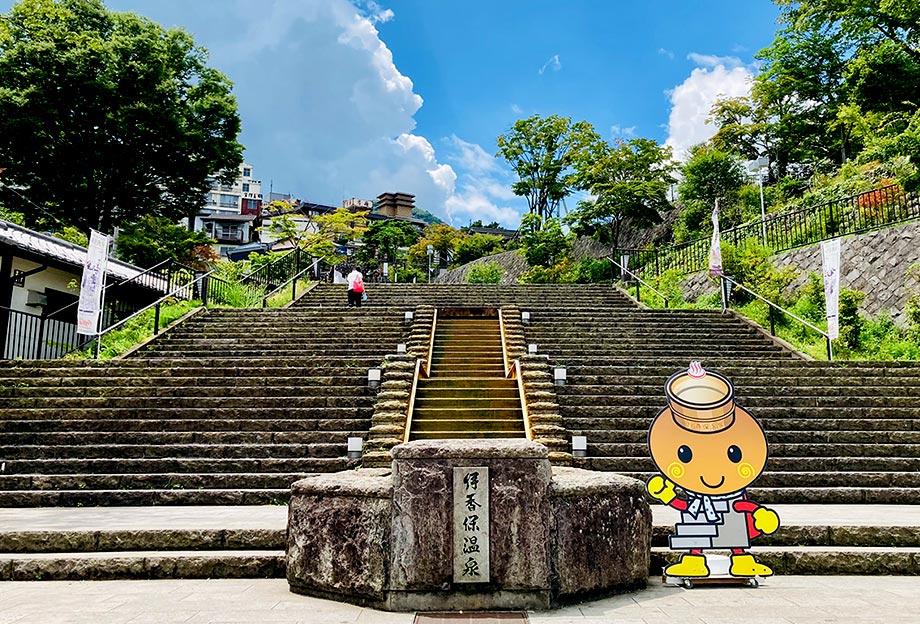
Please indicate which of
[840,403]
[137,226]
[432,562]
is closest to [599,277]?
[840,403]

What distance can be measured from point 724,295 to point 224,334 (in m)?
12.4

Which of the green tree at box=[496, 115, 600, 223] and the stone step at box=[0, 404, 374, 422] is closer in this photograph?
the stone step at box=[0, 404, 374, 422]

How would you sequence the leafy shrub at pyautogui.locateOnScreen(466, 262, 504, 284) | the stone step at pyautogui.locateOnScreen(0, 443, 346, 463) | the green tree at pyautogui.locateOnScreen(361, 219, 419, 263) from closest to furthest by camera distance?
the stone step at pyautogui.locateOnScreen(0, 443, 346, 463) < the leafy shrub at pyautogui.locateOnScreen(466, 262, 504, 284) < the green tree at pyautogui.locateOnScreen(361, 219, 419, 263)

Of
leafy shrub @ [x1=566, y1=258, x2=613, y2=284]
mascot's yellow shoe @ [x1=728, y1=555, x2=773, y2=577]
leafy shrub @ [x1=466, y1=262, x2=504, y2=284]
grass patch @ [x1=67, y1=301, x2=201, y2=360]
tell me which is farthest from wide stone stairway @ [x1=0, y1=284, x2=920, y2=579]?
leafy shrub @ [x1=466, y1=262, x2=504, y2=284]

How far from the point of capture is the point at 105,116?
22125mm

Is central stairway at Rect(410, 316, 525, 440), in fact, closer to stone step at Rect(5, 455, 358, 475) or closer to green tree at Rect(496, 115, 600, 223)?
stone step at Rect(5, 455, 358, 475)

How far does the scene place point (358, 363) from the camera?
10.7m

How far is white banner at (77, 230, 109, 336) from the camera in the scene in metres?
10.9

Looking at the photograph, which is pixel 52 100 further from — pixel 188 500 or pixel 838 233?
pixel 838 233

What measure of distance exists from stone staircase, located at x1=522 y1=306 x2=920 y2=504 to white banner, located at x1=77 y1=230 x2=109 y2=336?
8757mm

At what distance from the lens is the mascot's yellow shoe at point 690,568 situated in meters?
4.20

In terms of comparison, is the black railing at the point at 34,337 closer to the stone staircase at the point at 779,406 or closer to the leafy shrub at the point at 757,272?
the stone staircase at the point at 779,406

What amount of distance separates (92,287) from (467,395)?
24.8 feet

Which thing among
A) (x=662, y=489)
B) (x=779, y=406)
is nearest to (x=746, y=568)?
(x=662, y=489)
